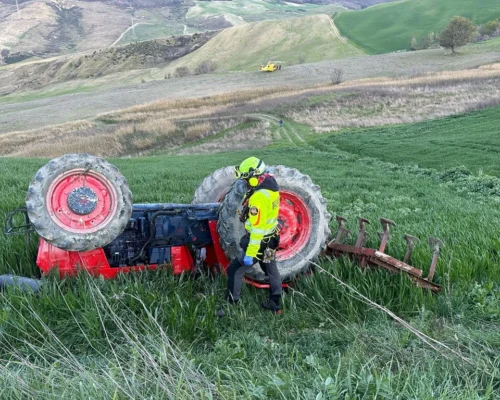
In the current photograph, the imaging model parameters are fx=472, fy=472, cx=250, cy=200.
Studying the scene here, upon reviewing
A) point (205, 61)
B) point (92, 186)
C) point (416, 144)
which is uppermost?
point (205, 61)

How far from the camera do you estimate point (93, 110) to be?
56.4 metres

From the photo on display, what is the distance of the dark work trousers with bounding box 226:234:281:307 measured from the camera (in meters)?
4.61

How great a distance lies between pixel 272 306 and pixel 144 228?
1.59 m

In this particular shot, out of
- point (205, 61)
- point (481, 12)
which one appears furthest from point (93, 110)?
point (481, 12)

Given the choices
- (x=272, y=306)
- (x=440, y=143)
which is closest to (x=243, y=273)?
(x=272, y=306)

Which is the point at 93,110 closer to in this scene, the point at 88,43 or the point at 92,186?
the point at 92,186

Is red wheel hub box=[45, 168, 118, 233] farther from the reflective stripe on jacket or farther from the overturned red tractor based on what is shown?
the reflective stripe on jacket

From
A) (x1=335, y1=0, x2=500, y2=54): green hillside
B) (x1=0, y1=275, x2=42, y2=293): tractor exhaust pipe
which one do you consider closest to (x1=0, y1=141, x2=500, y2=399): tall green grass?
(x1=0, y1=275, x2=42, y2=293): tractor exhaust pipe

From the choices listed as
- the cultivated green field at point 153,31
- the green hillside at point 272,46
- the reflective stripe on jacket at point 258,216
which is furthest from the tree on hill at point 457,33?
the cultivated green field at point 153,31

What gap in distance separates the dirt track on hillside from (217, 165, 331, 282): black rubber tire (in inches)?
1939

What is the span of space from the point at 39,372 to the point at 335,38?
96.6 m

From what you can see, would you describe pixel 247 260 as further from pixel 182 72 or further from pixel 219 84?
pixel 182 72

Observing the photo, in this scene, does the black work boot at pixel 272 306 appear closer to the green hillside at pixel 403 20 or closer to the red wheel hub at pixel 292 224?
the red wheel hub at pixel 292 224

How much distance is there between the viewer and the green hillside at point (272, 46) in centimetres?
8657
